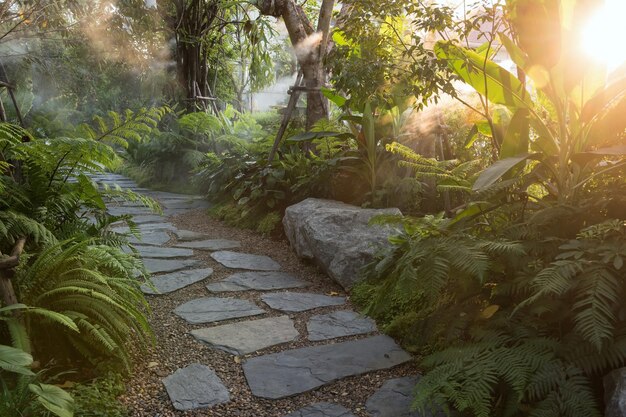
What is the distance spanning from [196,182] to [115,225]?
2.46 meters

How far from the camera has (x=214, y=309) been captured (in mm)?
3385

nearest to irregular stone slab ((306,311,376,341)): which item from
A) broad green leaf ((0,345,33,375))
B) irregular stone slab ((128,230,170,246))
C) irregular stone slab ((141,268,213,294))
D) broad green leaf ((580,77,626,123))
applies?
irregular stone slab ((141,268,213,294))

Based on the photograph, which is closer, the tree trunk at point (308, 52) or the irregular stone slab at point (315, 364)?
the irregular stone slab at point (315, 364)

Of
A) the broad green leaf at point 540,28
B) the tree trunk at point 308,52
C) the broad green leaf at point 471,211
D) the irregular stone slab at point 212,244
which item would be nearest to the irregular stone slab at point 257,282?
the irregular stone slab at point 212,244

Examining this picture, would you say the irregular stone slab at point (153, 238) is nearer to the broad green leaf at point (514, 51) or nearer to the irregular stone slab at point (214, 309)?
the irregular stone slab at point (214, 309)

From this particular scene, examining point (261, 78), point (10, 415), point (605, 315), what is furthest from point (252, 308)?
point (261, 78)

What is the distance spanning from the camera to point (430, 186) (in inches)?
198

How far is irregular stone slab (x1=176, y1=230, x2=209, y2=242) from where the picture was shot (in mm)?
5353

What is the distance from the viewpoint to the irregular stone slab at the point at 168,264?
4164 mm

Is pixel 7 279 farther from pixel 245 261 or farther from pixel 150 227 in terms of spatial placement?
pixel 150 227

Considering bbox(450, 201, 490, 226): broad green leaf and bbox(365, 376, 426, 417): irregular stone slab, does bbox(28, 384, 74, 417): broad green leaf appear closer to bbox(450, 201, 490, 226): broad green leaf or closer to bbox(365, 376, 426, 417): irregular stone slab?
bbox(365, 376, 426, 417): irregular stone slab

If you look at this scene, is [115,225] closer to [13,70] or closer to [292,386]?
[292,386]

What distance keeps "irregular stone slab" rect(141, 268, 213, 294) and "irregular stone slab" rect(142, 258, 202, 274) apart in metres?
0.12

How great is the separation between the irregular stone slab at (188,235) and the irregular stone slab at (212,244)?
0.13 meters
